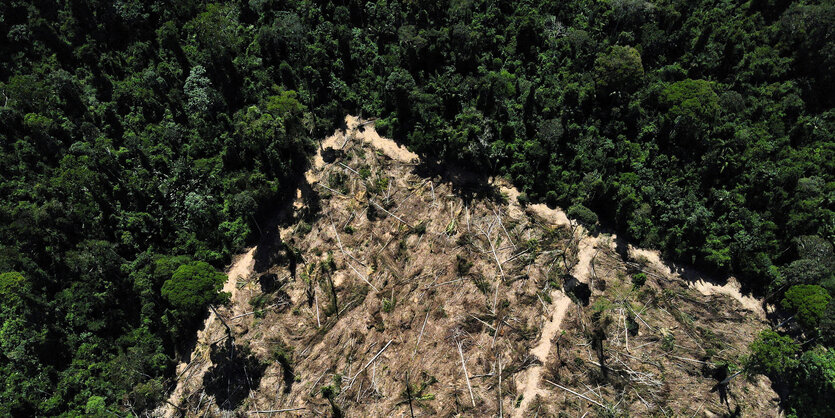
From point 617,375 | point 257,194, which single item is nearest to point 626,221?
point 617,375

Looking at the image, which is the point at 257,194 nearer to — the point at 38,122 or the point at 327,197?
the point at 327,197

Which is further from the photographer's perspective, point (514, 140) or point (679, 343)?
point (514, 140)

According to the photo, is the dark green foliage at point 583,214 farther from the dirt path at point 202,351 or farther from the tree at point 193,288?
the tree at point 193,288

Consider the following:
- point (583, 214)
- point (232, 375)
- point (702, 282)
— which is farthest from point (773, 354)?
point (232, 375)

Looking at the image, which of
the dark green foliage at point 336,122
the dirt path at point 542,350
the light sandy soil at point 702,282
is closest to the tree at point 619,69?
the dark green foliage at point 336,122

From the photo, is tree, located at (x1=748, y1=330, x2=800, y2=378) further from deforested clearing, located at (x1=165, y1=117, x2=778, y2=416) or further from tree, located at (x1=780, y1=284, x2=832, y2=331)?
tree, located at (x1=780, y1=284, x2=832, y2=331)

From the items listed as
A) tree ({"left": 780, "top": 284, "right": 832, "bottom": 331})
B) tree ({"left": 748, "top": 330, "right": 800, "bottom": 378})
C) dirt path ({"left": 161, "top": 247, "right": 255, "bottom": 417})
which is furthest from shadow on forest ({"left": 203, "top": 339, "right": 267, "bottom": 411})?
tree ({"left": 780, "top": 284, "right": 832, "bottom": 331})
